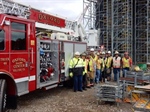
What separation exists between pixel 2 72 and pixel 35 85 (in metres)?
1.61

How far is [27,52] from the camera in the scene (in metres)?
6.96

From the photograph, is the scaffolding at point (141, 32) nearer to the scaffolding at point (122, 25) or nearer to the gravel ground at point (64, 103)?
the scaffolding at point (122, 25)

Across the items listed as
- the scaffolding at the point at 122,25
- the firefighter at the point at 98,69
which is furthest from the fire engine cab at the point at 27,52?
the scaffolding at the point at 122,25

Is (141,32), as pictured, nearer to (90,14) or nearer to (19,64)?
(90,14)

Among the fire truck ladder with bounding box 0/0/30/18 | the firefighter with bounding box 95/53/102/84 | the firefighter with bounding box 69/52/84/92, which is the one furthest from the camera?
the firefighter with bounding box 95/53/102/84

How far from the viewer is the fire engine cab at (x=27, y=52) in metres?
6.22

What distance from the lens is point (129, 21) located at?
21859 millimetres

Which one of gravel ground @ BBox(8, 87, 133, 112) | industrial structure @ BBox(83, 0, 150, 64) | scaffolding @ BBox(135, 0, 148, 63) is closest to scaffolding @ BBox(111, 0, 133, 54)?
industrial structure @ BBox(83, 0, 150, 64)

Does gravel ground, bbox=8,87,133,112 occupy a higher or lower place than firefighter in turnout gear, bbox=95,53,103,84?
lower

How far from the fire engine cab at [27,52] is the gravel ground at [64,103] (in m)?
0.58

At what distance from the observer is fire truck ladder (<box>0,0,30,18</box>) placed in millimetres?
6863

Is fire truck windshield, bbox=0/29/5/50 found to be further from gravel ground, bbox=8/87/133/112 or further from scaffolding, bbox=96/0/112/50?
scaffolding, bbox=96/0/112/50

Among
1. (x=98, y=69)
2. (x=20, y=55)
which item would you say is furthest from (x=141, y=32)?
(x=20, y=55)

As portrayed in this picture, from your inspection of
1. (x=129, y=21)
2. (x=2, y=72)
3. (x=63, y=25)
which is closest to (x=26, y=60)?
(x=2, y=72)
